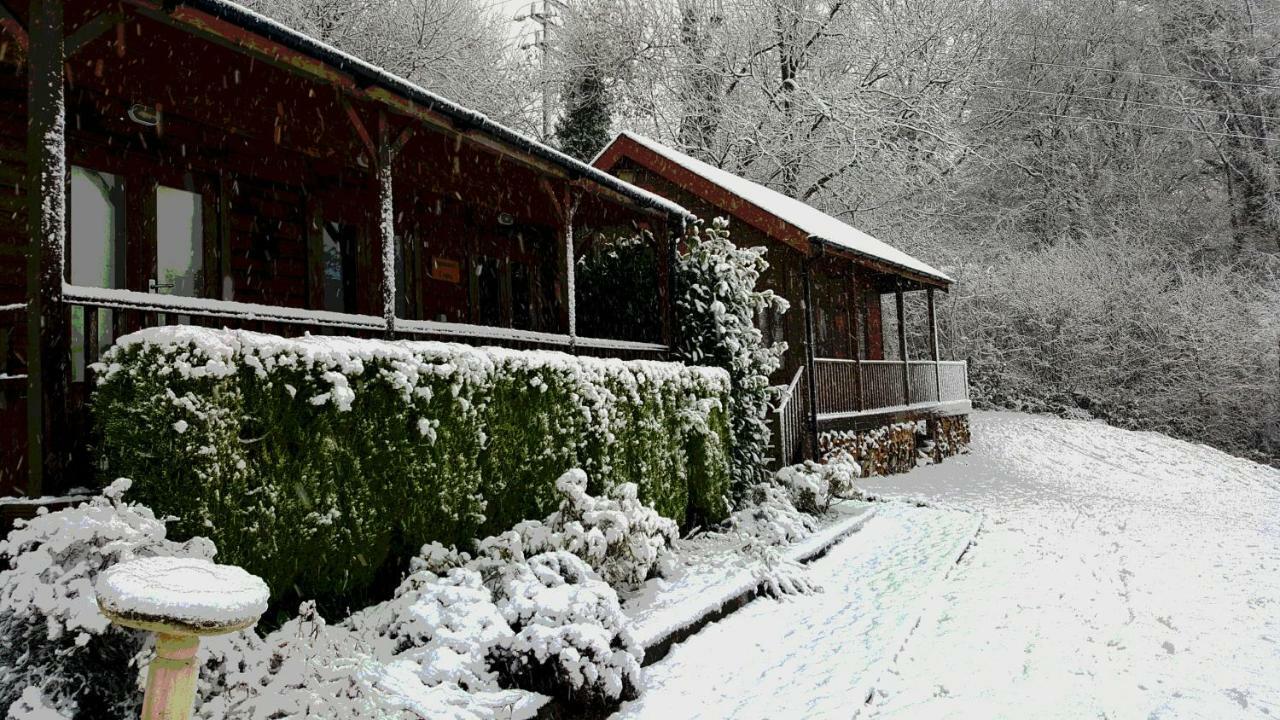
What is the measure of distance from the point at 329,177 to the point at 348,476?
21.1 feet

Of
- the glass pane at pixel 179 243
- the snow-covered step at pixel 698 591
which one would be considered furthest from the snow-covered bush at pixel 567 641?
the glass pane at pixel 179 243

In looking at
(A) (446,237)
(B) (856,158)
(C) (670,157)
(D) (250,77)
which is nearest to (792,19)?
→ (B) (856,158)

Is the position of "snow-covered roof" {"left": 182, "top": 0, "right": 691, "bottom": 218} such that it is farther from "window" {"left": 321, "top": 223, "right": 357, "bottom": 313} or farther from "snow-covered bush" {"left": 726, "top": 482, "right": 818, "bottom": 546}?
"snow-covered bush" {"left": 726, "top": 482, "right": 818, "bottom": 546}

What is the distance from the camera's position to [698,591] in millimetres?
6371

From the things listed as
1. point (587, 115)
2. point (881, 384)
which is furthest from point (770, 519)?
point (587, 115)

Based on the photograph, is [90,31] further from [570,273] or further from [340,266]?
[340,266]

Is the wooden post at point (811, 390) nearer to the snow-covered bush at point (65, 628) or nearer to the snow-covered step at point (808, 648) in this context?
the snow-covered step at point (808, 648)

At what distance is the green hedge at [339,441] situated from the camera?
3.94 m

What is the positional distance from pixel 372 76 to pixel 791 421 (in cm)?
979

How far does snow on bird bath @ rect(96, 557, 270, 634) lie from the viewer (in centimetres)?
247

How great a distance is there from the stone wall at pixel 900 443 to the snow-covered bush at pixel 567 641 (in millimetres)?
9736

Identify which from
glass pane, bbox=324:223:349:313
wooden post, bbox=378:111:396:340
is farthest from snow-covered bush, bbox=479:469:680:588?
glass pane, bbox=324:223:349:313

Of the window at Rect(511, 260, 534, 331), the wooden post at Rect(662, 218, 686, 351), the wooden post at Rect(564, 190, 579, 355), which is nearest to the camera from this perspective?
the wooden post at Rect(564, 190, 579, 355)

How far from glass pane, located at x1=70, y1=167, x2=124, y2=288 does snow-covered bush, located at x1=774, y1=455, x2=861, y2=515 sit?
305 inches
